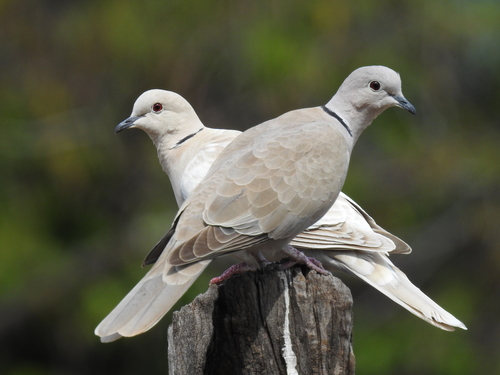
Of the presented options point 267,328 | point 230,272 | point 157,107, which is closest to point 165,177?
point 157,107

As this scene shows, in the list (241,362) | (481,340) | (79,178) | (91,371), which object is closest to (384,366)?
(481,340)

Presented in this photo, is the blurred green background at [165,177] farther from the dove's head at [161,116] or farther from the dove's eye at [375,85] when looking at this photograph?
the dove's eye at [375,85]

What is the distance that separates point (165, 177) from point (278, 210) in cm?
608

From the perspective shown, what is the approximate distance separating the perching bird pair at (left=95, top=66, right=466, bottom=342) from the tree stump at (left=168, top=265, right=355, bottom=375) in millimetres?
168

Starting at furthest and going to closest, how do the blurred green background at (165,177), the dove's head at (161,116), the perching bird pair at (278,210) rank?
the blurred green background at (165,177), the dove's head at (161,116), the perching bird pair at (278,210)

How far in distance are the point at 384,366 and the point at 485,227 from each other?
87.1 inches

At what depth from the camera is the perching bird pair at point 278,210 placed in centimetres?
293

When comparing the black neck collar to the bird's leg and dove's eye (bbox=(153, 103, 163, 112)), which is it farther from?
dove's eye (bbox=(153, 103, 163, 112))

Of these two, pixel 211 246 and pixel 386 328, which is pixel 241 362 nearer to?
pixel 211 246

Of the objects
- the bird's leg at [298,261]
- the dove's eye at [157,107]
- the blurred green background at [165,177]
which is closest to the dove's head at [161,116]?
the dove's eye at [157,107]

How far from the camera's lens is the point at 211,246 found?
116 inches

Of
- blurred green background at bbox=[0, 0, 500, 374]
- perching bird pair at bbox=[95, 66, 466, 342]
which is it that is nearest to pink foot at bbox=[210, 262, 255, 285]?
perching bird pair at bbox=[95, 66, 466, 342]

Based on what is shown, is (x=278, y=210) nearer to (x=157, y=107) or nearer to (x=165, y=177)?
(x=157, y=107)

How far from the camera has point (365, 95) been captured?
3.79 m
